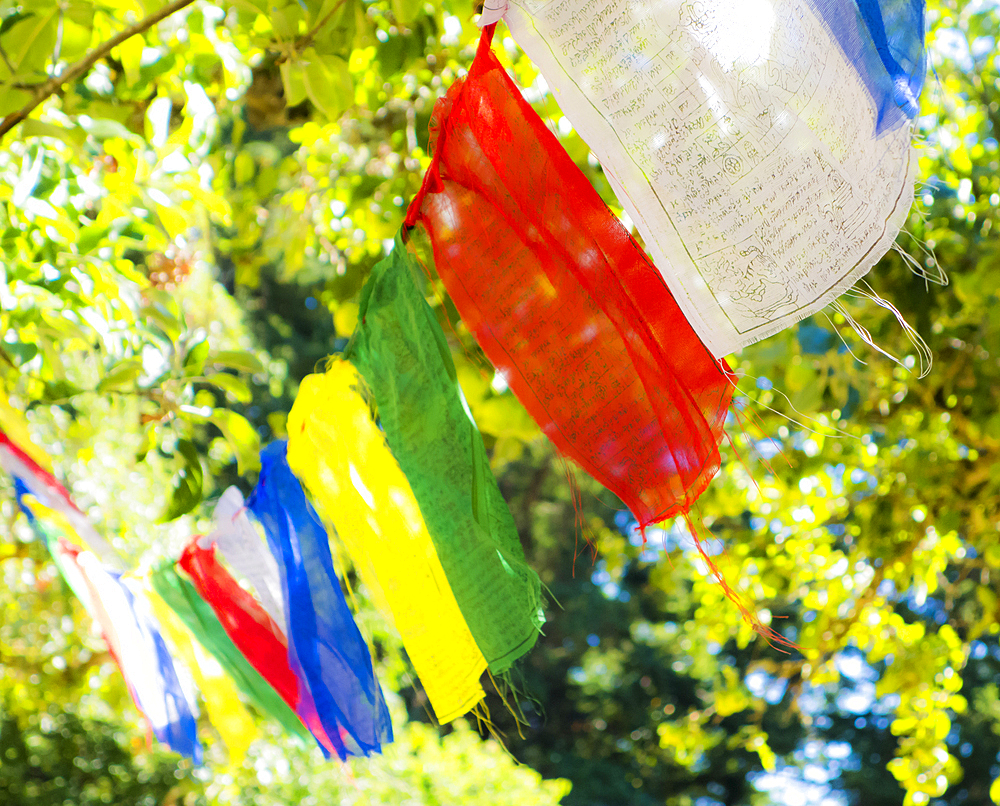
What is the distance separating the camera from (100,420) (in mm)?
3242

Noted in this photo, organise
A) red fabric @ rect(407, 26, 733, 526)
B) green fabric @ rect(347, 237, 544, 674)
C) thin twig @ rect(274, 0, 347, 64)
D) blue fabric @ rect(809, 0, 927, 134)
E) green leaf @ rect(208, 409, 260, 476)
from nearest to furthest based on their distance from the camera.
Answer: blue fabric @ rect(809, 0, 927, 134) → red fabric @ rect(407, 26, 733, 526) → green fabric @ rect(347, 237, 544, 674) → thin twig @ rect(274, 0, 347, 64) → green leaf @ rect(208, 409, 260, 476)

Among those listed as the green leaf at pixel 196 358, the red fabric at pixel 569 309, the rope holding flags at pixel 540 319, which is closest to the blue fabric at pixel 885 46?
the rope holding flags at pixel 540 319

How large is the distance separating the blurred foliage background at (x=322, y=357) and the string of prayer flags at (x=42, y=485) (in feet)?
0.31

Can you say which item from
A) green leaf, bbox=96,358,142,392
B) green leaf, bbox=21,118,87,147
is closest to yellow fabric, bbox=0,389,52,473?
green leaf, bbox=96,358,142,392

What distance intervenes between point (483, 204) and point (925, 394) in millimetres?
1264

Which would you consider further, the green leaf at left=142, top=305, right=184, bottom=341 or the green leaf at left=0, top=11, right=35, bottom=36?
the green leaf at left=142, top=305, right=184, bottom=341

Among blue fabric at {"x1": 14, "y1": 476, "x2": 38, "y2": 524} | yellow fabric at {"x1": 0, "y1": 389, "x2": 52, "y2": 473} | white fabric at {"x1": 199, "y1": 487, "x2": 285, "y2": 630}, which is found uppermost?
yellow fabric at {"x1": 0, "y1": 389, "x2": 52, "y2": 473}

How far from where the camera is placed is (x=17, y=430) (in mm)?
1003

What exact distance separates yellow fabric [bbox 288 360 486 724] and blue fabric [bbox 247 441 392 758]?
3.6 inches

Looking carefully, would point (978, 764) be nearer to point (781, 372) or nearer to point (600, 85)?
point (781, 372)

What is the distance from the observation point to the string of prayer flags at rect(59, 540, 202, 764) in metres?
1.07

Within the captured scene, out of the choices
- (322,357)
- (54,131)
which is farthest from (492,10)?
(322,357)

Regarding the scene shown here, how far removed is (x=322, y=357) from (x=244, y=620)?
1.36 m

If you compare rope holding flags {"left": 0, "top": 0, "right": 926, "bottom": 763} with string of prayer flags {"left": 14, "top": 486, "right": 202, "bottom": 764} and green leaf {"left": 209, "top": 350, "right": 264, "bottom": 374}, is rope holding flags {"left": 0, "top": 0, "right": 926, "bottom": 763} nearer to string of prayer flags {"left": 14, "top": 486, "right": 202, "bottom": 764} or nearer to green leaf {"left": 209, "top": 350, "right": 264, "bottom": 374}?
string of prayer flags {"left": 14, "top": 486, "right": 202, "bottom": 764}
